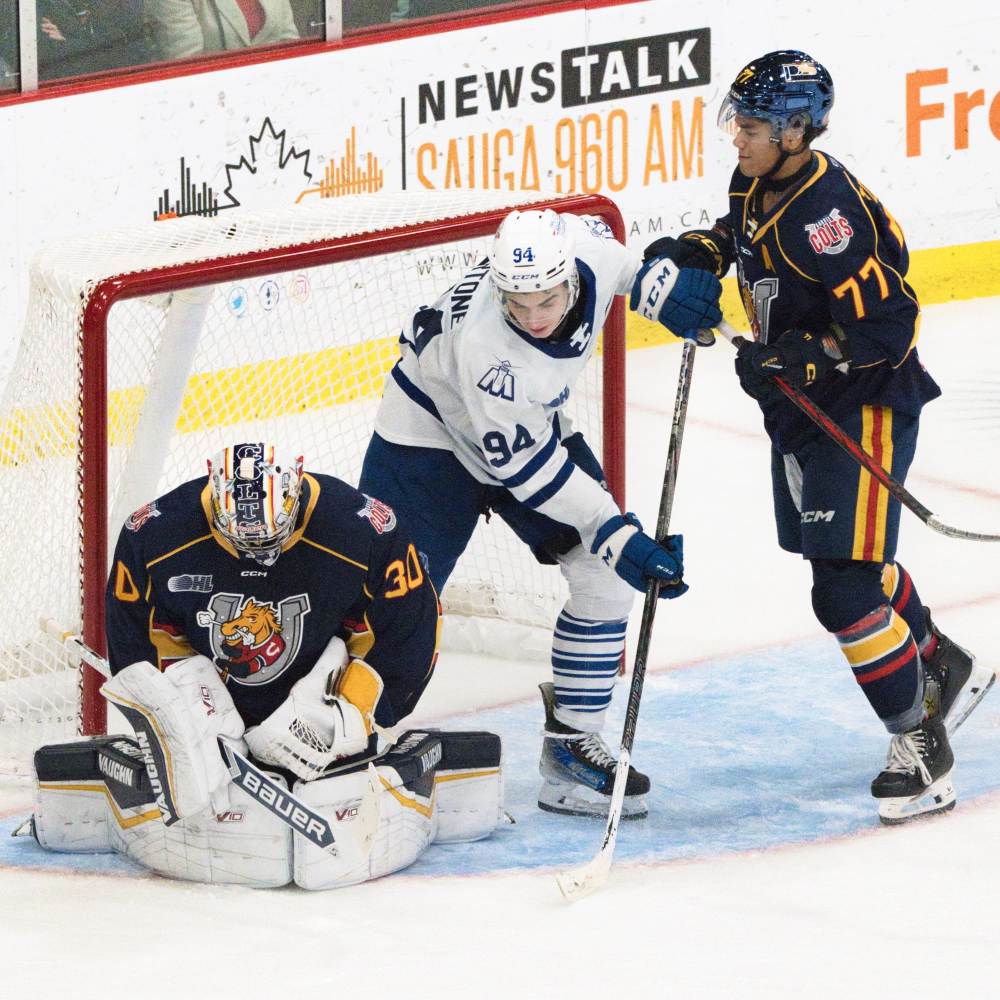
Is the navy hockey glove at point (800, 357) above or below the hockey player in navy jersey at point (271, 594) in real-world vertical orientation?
above

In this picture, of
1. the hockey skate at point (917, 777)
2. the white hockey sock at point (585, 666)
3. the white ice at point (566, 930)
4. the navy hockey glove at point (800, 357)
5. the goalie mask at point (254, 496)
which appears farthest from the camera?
the white hockey sock at point (585, 666)

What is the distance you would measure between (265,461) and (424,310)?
58 centimetres

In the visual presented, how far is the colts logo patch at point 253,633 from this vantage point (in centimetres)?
351

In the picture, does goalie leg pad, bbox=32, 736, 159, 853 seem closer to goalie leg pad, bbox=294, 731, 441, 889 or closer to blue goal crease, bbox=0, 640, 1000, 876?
blue goal crease, bbox=0, 640, 1000, 876

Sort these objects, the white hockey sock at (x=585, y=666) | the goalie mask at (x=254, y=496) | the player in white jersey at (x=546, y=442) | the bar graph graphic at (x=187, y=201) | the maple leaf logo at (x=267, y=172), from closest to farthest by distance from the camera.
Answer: the goalie mask at (x=254, y=496) → the player in white jersey at (x=546, y=442) → the white hockey sock at (x=585, y=666) → the bar graph graphic at (x=187, y=201) → the maple leaf logo at (x=267, y=172)

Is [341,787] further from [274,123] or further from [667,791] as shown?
[274,123]

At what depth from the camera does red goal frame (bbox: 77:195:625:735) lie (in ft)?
12.5

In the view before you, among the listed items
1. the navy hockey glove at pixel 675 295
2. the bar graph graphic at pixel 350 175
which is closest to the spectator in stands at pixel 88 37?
the bar graph graphic at pixel 350 175

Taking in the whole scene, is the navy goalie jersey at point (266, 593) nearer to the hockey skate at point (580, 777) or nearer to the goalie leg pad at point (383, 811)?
the goalie leg pad at point (383, 811)

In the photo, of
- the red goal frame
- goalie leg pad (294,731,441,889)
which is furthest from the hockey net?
goalie leg pad (294,731,441,889)

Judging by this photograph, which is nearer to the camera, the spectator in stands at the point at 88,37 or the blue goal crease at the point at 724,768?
the blue goal crease at the point at 724,768

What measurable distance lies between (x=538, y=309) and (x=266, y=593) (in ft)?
1.95

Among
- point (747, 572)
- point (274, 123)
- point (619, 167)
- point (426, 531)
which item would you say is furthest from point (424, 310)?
point (619, 167)

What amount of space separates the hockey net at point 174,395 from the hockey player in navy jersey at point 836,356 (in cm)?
65
